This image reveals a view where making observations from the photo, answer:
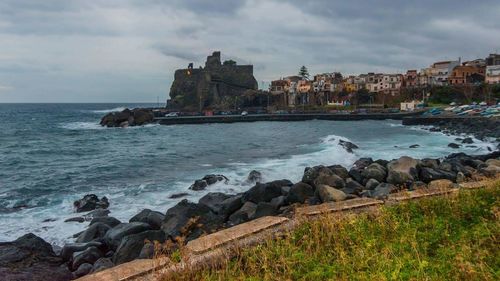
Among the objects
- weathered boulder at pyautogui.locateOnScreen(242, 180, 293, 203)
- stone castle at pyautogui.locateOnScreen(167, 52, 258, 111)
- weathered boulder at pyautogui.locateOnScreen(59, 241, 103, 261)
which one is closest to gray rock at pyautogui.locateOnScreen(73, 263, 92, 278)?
weathered boulder at pyautogui.locateOnScreen(59, 241, 103, 261)

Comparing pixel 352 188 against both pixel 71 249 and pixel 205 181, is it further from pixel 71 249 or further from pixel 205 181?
pixel 71 249

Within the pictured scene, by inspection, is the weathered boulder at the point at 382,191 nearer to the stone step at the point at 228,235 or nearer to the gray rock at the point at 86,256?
the stone step at the point at 228,235

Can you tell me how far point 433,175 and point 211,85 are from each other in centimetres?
10238

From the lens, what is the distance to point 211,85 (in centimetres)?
11338

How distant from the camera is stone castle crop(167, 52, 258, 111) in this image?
112250 mm

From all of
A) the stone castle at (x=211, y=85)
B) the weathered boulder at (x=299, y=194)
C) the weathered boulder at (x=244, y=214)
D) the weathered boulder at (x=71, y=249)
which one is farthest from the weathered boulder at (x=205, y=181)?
the stone castle at (x=211, y=85)

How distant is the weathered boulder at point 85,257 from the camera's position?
8.51m

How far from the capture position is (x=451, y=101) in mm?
→ 81125

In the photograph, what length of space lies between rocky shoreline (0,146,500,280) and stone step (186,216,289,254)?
0.30 m

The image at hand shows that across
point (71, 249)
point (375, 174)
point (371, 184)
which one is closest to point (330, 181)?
point (371, 184)

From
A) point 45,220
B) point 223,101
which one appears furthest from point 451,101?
point 45,220

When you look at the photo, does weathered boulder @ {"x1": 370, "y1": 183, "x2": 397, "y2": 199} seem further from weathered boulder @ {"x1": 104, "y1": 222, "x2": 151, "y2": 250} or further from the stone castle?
the stone castle

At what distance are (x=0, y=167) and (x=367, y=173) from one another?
2182 centimetres

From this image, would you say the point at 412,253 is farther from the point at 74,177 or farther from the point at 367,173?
the point at 74,177
